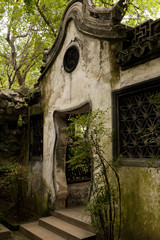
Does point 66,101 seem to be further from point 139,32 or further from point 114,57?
point 139,32

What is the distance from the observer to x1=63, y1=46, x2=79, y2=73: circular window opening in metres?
6.53

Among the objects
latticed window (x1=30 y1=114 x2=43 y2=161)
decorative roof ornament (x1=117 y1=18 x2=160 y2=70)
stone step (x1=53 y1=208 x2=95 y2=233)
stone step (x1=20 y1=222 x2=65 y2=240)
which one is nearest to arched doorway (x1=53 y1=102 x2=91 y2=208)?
stone step (x1=53 y1=208 x2=95 y2=233)

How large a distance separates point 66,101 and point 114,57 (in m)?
2.05

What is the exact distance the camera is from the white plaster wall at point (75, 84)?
5504mm

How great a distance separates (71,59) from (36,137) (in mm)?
3157

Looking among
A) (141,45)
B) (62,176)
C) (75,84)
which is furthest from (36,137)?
(141,45)

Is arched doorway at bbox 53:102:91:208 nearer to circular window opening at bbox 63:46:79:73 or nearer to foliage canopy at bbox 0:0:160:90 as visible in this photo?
circular window opening at bbox 63:46:79:73

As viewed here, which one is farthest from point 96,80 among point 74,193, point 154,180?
point 74,193

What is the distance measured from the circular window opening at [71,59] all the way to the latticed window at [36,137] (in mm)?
2062

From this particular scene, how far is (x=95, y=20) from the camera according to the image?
575 cm

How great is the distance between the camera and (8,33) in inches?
539

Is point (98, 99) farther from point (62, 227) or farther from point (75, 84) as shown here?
point (62, 227)

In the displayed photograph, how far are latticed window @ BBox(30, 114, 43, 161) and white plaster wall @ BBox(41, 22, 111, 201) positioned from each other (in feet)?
1.89

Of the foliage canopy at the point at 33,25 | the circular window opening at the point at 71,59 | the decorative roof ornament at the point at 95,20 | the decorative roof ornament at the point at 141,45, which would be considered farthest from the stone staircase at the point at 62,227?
the foliage canopy at the point at 33,25
